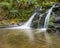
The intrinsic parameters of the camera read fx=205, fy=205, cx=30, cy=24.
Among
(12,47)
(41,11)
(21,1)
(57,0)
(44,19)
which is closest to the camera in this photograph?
(12,47)

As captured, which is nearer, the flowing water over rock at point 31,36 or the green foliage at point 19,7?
the flowing water over rock at point 31,36

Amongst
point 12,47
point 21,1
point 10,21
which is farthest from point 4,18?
point 12,47

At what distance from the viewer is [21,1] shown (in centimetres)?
1401

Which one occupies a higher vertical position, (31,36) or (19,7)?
(19,7)

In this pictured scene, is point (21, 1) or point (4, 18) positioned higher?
point (21, 1)

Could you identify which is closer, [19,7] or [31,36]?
[31,36]

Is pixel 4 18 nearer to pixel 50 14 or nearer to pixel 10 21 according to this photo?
pixel 10 21

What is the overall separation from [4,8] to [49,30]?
5091 millimetres

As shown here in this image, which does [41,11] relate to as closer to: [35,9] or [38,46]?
[35,9]

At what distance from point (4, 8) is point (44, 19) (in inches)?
139

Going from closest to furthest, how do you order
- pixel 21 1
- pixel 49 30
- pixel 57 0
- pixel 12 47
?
1. pixel 12 47
2. pixel 49 30
3. pixel 21 1
4. pixel 57 0

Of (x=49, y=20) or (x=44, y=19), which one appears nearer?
(x=49, y=20)

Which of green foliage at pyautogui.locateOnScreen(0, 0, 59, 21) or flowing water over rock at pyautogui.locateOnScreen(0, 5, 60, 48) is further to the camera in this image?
green foliage at pyautogui.locateOnScreen(0, 0, 59, 21)

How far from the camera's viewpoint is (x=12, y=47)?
6.38 meters
